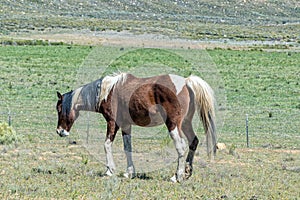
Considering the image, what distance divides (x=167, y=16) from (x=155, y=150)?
124 meters

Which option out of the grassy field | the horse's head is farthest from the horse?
the grassy field

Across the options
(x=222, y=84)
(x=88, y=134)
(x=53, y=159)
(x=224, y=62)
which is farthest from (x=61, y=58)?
(x=53, y=159)

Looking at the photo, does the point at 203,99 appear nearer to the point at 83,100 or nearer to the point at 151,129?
the point at 83,100

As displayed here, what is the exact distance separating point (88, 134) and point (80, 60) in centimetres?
2964

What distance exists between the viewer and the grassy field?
35.0 ft

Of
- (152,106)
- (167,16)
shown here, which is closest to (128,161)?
(152,106)

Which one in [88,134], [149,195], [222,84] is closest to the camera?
[149,195]

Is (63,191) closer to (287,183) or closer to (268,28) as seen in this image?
(287,183)

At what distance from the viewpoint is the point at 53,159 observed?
46.4 feet

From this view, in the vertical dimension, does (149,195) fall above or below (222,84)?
above

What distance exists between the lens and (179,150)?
37.8 feet

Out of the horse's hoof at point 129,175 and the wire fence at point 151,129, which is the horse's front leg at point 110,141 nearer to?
the horse's hoof at point 129,175

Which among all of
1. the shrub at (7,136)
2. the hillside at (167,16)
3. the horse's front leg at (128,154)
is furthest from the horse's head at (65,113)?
the hillside at (167,16)

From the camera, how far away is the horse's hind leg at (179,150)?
11.4 meters
